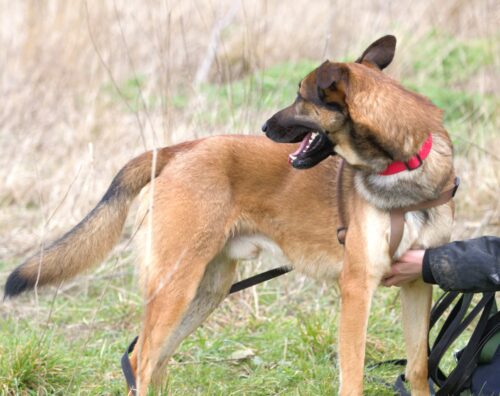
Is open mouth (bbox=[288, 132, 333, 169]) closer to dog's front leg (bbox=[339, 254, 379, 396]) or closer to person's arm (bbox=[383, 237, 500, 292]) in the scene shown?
dog's front leg (bbox=[339, 254, 379, 396])

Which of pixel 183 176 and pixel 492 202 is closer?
pixel 183 176

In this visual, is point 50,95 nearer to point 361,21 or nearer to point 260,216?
point 361,21

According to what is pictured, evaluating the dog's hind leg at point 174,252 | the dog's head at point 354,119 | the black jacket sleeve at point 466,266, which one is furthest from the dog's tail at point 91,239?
the black jacket sleeve at point 466,266

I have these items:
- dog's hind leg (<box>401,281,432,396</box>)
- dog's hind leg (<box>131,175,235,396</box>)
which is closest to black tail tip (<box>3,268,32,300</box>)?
dog's hind leg (<box>131,175,235,396</box>)

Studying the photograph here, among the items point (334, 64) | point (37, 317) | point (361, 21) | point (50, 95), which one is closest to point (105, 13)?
point (50, 95)

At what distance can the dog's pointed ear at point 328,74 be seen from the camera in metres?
3.22

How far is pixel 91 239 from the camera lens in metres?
3.64

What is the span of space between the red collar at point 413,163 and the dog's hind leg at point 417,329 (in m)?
0.59

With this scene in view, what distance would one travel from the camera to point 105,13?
25.8 ft

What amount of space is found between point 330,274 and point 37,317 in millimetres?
1938

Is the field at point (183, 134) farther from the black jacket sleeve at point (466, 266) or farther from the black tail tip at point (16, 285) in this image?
the black jacket sleeve at point (466, 266)

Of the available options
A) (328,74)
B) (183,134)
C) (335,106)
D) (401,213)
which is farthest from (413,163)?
(183,134)

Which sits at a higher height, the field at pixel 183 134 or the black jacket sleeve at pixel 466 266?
the black jacket sleeve at pixel 466 266

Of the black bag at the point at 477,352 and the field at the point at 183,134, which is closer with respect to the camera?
the black bag at the point at 477,352
